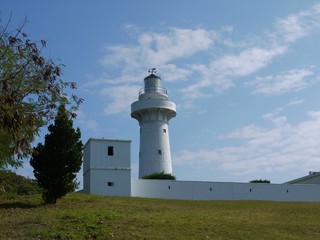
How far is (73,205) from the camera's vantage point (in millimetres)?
26516

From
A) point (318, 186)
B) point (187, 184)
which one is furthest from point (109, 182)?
point (318, 186)

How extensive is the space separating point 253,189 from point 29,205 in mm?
21100

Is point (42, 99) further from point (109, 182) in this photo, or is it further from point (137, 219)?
point (109, 182)

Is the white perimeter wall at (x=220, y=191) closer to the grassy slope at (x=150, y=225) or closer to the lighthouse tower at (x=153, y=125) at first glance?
the lighthouse tower at (x=153, y=125)

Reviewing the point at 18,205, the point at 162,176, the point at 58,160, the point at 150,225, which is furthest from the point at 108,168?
the point at 150,225

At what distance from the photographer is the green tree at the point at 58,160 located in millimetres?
27438

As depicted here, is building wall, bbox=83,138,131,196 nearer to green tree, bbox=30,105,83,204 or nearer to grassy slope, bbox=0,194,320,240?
green tree, bbox=30,105,83,204

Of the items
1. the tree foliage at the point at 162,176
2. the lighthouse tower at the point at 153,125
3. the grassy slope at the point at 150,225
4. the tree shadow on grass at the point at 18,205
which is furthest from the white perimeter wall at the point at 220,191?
the grassy slope at the point at 150,225

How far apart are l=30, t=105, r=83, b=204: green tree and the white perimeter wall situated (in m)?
11.5

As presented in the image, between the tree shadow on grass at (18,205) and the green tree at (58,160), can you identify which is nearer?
the tree shadow on grass at (18,205)

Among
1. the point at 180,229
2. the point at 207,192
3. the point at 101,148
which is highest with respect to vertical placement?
the point at 101,148

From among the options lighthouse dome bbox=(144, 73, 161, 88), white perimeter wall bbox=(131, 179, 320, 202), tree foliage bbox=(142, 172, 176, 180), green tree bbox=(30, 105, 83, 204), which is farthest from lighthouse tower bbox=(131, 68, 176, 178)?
green tree bbox=(30, 105, 83, 204)

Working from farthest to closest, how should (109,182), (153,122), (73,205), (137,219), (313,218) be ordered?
(153,122), (109,182), (73,205), (313,218), (137,219)

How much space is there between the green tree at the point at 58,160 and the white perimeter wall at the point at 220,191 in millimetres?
11528
